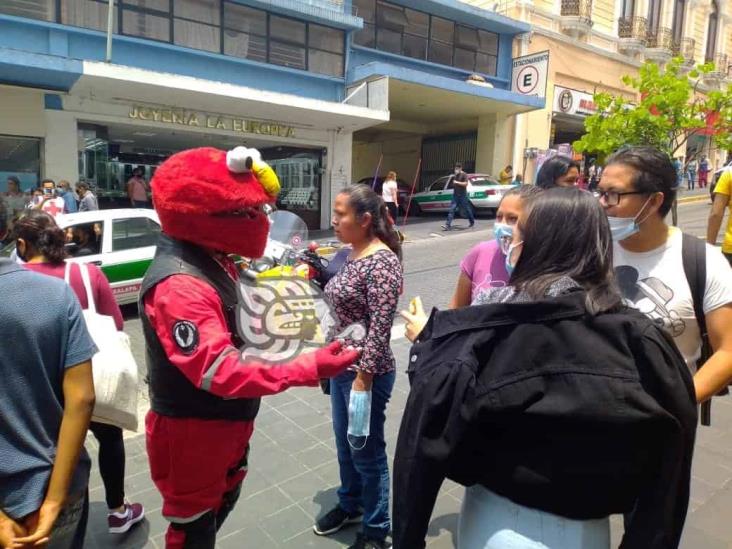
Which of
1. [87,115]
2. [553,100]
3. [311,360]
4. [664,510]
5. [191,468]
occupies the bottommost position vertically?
[191,468]

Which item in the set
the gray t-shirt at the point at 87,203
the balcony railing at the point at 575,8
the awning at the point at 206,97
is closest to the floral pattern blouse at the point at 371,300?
the gray t-shirt at the point at 87,203

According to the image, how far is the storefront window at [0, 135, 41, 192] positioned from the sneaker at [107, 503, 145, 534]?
37.2ft

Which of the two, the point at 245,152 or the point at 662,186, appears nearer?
the point at 245,152

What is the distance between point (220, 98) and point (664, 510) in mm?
12685

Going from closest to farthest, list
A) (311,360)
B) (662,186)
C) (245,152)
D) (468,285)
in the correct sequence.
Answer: (311,360) < (245,152) < (662,186) < (468,285)

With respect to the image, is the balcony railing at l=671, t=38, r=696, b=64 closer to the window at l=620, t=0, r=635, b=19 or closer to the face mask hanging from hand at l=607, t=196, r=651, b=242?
the window at l=620, t=0, r=635, b=19

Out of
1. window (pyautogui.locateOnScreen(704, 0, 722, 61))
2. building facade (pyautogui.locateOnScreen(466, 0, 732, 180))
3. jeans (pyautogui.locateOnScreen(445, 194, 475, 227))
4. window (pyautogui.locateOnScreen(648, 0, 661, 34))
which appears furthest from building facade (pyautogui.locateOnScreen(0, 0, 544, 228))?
window (pyautogui.locateOnScreen(704, 0, 722, 61))

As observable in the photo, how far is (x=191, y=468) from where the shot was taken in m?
1.74

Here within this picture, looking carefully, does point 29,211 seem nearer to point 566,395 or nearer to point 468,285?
point 468,285

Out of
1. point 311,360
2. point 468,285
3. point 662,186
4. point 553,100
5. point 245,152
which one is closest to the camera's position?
point 311,360

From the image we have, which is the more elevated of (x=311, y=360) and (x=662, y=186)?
(x=662, y=186)

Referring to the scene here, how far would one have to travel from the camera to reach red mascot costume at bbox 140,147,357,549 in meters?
1.49

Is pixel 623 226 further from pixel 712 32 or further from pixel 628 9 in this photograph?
pixel 712 32

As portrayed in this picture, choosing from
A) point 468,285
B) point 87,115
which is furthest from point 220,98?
point 468,285
